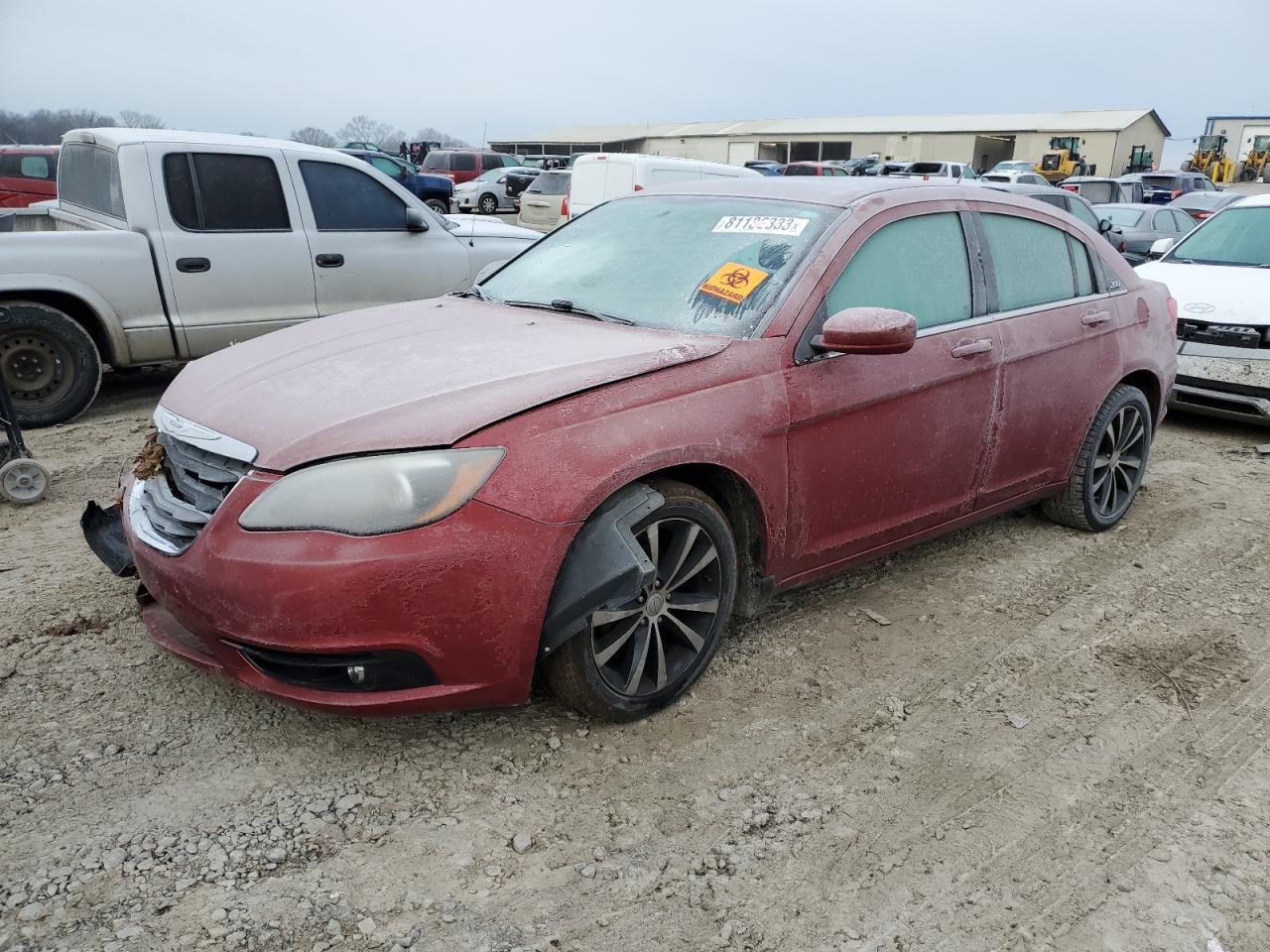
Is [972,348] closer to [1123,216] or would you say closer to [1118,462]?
[1118,462]

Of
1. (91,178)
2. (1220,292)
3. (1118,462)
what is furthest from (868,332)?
(91,178)

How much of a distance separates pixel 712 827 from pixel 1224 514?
398 centimetres

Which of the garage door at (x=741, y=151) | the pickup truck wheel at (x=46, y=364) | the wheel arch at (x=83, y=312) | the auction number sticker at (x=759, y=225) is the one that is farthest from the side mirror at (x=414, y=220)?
the garage door at (x=741, y=151)

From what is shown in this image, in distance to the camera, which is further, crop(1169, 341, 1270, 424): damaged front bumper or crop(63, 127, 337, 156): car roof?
crop(1169, 341, 1270, 424): damaged front bumper

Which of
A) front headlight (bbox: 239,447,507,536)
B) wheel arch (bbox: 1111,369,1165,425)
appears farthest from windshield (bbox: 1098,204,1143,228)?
front headlight (bbox: 239,447,507,536)

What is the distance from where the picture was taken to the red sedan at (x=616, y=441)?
2.54 metres

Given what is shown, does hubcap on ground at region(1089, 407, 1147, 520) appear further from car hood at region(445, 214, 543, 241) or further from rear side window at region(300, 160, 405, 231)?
rear side window at region(300, 160, 405, 231)

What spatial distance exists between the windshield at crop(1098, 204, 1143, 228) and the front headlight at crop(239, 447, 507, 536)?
14349 millimetres

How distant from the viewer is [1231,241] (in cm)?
794

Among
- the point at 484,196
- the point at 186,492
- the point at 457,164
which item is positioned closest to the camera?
the point at 186,492

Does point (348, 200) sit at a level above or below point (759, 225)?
below

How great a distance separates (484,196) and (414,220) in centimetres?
2047

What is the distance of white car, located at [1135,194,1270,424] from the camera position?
6668mm

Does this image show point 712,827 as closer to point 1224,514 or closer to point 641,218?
point 641,218
